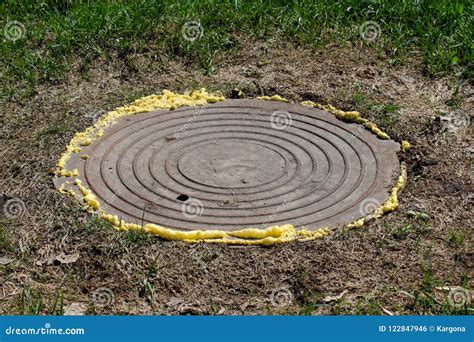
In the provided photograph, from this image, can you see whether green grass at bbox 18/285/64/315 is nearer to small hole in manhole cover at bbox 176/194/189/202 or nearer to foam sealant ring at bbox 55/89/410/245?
foam sealant ring at bbox 55/89/410/245

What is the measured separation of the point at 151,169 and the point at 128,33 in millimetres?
1931

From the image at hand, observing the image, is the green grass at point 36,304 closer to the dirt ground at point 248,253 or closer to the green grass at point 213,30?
the dirt ground at point 248,253

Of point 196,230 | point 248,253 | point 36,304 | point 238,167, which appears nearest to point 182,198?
point 196,230

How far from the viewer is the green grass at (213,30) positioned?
256 inches

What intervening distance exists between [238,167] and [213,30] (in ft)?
6.38

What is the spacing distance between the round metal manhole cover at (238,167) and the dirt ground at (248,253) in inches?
7.8

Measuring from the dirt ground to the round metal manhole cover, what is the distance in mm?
197

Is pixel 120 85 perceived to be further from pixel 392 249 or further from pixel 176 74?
pixel 392 249

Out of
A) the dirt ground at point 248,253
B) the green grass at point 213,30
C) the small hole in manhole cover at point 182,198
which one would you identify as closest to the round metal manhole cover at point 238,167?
the small hole in manhole cover at point 182,198

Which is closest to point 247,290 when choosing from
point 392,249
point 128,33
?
point 392,249

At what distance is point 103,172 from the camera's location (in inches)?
204

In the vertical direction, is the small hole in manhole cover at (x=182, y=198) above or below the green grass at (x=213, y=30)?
below

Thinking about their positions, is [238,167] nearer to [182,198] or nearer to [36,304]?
[182,198]

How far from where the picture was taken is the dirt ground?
4129 mm
